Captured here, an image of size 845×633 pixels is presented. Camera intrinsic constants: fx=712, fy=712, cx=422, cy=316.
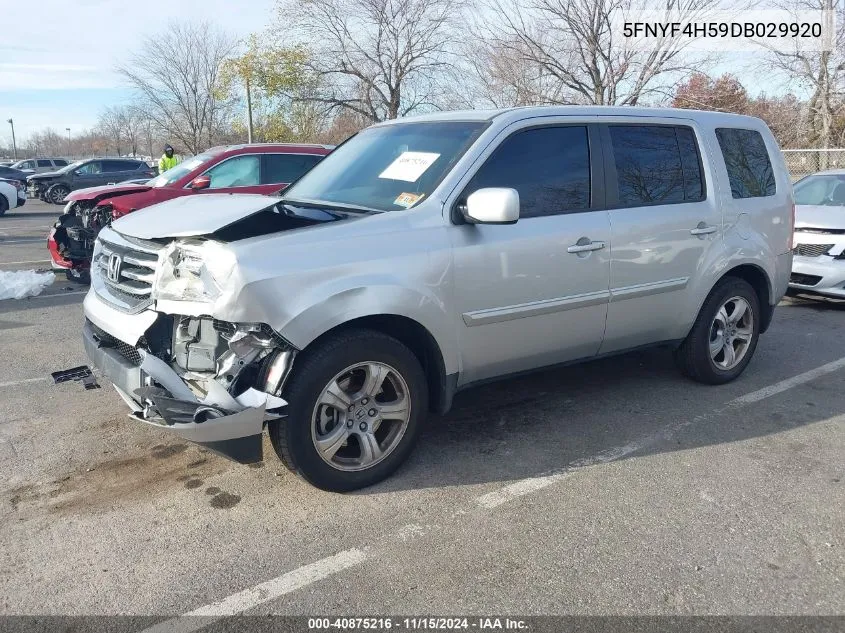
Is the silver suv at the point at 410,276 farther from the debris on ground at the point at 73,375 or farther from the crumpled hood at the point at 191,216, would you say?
the debris on ground at the point at 73,375

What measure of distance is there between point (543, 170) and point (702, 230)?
1.40 m

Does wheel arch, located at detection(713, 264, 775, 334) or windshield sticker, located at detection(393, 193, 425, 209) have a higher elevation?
windshield sticker, located at detection(393, 193, 425, 209)

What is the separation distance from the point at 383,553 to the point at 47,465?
2.07 m

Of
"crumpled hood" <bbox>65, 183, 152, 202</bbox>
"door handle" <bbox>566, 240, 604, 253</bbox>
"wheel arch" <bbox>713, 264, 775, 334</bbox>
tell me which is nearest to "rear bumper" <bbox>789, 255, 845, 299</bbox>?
"wheel arch" <bbox>713, 264, 775, 334</bbox>

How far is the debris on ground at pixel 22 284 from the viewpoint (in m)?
8.48

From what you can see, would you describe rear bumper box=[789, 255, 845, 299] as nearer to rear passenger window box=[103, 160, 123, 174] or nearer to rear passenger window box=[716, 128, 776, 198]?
rear passenger window box=[716, 128, 776, 198]

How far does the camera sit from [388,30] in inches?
1027

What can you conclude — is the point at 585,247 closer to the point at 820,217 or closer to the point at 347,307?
the point at 347,307

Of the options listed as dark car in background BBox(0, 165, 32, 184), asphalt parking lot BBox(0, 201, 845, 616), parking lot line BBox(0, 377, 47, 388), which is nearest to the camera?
asphalt parking lot BBox(0, 201, 845, 616)

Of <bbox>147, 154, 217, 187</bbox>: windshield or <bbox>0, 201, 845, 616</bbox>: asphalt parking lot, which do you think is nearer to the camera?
<bbox>0, 201, 845, 616</bbox>: asphalt parking lot

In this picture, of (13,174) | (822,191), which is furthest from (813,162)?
(13,174)

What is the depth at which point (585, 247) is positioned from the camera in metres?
4.18

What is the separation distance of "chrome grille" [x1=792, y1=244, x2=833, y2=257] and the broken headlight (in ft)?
23.3

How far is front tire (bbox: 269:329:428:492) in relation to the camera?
331cm
